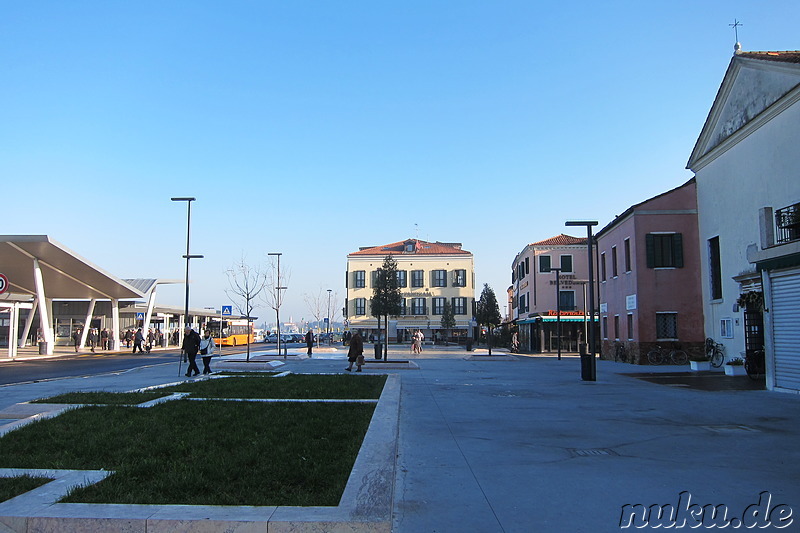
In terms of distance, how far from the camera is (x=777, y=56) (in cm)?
2036

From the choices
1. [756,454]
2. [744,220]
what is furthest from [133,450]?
[744,220]

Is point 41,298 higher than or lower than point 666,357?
higher

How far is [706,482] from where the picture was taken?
6.29 meters

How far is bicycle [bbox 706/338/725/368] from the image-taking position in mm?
23859

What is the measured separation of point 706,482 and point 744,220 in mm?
18175

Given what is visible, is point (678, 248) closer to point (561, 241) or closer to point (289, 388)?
point (289, 388)

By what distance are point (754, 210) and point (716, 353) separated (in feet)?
20.4

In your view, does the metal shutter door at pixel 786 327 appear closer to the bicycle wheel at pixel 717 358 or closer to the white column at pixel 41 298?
the bicycle wheel at pixel 717 358

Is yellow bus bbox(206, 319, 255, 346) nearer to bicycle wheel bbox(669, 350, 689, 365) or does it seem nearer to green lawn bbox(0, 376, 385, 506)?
bicycle wheel bbox(669, 350, 689, 365)

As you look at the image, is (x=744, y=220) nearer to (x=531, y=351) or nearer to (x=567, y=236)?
(x=531, y=351)

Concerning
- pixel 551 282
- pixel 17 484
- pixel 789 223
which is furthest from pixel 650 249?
pixel 17 484

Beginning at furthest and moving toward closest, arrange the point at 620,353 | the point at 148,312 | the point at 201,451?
the point at 148,312, the point at 620,353, the point at 201,451

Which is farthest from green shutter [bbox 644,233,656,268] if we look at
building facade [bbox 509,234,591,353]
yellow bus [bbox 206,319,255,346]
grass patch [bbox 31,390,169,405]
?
yellow bus [bbox 206,319,255,346]

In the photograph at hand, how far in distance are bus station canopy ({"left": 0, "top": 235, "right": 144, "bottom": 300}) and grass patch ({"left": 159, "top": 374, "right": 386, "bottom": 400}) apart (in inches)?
909
